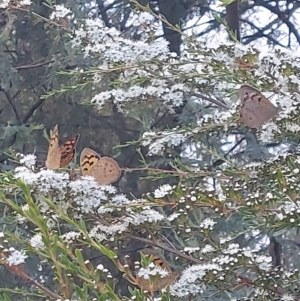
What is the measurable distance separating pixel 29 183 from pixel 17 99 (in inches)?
111

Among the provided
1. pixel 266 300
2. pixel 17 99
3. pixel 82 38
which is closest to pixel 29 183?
pixel 266 300

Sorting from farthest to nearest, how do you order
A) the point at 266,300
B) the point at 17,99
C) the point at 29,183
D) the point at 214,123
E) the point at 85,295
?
the point at 17,99 < the point at 214,123 < the point at 266,300 < the point at 29,183 < the point at 85,295

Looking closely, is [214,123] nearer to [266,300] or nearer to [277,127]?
[277,127]

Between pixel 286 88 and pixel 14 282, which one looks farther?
pixel 14 282

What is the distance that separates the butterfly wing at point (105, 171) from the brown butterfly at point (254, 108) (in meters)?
0.30

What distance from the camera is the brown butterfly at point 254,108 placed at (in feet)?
4.27

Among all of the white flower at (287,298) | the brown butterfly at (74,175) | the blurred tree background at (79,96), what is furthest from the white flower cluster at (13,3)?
the blurred tree background at (79,96)

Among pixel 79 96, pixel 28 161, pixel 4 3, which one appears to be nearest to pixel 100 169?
pixel 28 161

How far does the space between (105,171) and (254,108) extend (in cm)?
34

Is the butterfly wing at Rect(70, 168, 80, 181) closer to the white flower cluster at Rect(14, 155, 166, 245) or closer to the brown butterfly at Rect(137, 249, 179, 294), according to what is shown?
the white flower cluster at Rect(14, 155, 166, 245)

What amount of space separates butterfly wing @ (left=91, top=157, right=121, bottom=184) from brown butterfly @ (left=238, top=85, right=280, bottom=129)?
305 mm

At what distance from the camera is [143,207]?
1.20 m

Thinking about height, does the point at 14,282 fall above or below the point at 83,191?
below

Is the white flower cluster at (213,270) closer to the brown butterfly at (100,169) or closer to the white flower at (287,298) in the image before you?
the white flower at (287,298)
